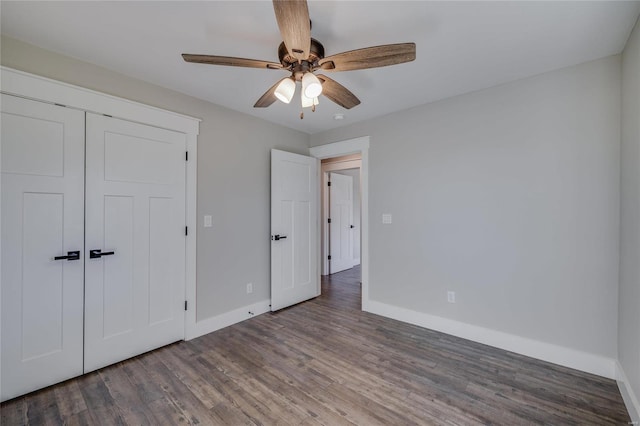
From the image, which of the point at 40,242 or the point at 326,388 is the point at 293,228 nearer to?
the point at 326,388

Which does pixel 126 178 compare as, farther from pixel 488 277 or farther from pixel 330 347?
pixel 488 277

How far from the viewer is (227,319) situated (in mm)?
3059

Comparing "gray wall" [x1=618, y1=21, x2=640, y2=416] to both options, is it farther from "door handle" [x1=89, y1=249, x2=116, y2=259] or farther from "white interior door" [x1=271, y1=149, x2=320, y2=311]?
"door handle" [x1=89, y1=249, x2=116, y2=259]

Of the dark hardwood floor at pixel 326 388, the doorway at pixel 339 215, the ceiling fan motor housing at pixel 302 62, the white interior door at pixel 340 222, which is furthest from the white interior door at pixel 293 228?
the ceiling fan motor housing at pixel 302 62

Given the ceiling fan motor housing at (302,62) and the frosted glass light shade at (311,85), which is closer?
the frosted glass light shade at (311,85)

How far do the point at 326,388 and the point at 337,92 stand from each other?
2.15 m

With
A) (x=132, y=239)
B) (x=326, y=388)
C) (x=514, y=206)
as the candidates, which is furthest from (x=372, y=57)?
(x=132, y=239)

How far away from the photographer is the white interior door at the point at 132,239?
7.27 ft

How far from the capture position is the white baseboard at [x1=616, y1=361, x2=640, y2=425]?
5.27 feet

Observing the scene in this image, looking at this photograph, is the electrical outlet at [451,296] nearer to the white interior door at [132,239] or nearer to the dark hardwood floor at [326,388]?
the dark hardwood floor at [326,388]

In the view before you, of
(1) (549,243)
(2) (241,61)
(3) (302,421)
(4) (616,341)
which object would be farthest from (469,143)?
(3) (302,421)

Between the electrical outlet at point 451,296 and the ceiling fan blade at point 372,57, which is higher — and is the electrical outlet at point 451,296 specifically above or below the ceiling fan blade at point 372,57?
below

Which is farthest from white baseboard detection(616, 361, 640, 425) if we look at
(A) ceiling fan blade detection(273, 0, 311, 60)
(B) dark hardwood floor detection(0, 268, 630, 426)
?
(A) ceiling fan blade detection(273, 0, 311, 60)

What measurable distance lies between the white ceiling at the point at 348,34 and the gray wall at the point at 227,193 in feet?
0.72
